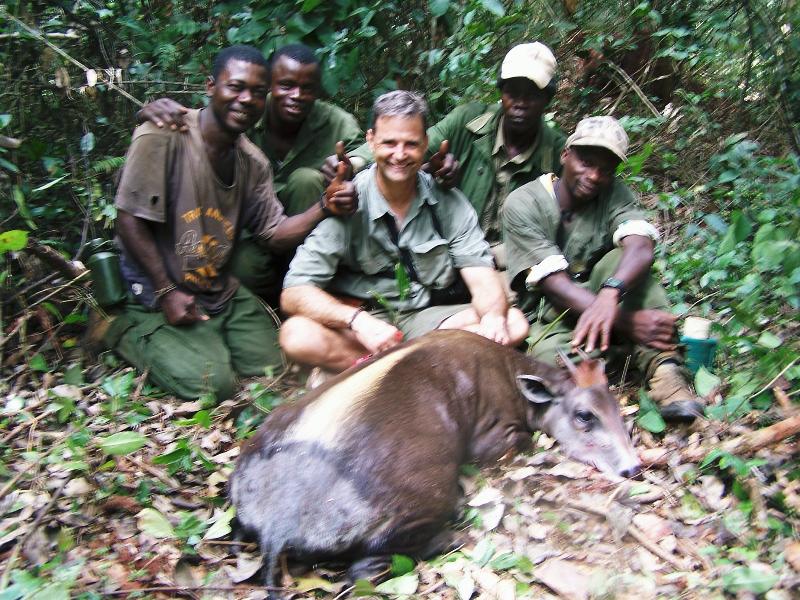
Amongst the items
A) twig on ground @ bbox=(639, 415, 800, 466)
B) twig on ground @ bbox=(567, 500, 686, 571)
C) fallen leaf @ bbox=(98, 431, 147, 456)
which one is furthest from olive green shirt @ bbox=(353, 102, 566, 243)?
fallen leaf @ bbox=(98, 431, 147, 456)

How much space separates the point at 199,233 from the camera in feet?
19.4

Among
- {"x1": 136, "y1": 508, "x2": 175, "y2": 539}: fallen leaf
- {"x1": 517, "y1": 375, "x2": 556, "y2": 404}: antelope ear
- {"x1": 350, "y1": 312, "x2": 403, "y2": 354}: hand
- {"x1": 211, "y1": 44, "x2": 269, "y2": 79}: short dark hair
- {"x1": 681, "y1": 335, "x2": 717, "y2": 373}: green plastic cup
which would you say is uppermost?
{"x1": 211, "y1": 44, "x2": 269, "y2": 79}: short dark hair

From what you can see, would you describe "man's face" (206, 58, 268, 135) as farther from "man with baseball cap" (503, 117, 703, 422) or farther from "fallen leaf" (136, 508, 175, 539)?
"fallen leaf" (136, 508, 175, 539)

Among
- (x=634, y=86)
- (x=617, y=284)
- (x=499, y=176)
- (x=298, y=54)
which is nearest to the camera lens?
(x=617, y=284)

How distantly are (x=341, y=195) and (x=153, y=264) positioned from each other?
4.88ft

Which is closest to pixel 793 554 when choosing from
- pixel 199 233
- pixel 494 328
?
pixel 494 328

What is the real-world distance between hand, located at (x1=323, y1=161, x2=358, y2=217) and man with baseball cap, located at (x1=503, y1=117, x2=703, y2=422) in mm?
1193

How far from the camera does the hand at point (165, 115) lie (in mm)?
5777

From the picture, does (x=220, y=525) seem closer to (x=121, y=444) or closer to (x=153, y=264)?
(x=121, y=444)

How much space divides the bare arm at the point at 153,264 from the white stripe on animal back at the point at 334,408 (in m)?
1.97

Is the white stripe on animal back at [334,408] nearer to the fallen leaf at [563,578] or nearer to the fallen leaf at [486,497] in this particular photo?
the fallen leaf at [486,497]

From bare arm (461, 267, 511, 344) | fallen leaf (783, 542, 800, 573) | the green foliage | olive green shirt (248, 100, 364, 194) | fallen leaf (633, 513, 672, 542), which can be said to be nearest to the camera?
fallen leaf (783, 542, 800, 573)

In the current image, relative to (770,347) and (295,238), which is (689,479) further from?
(295,238)

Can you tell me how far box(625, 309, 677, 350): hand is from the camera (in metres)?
5.38
